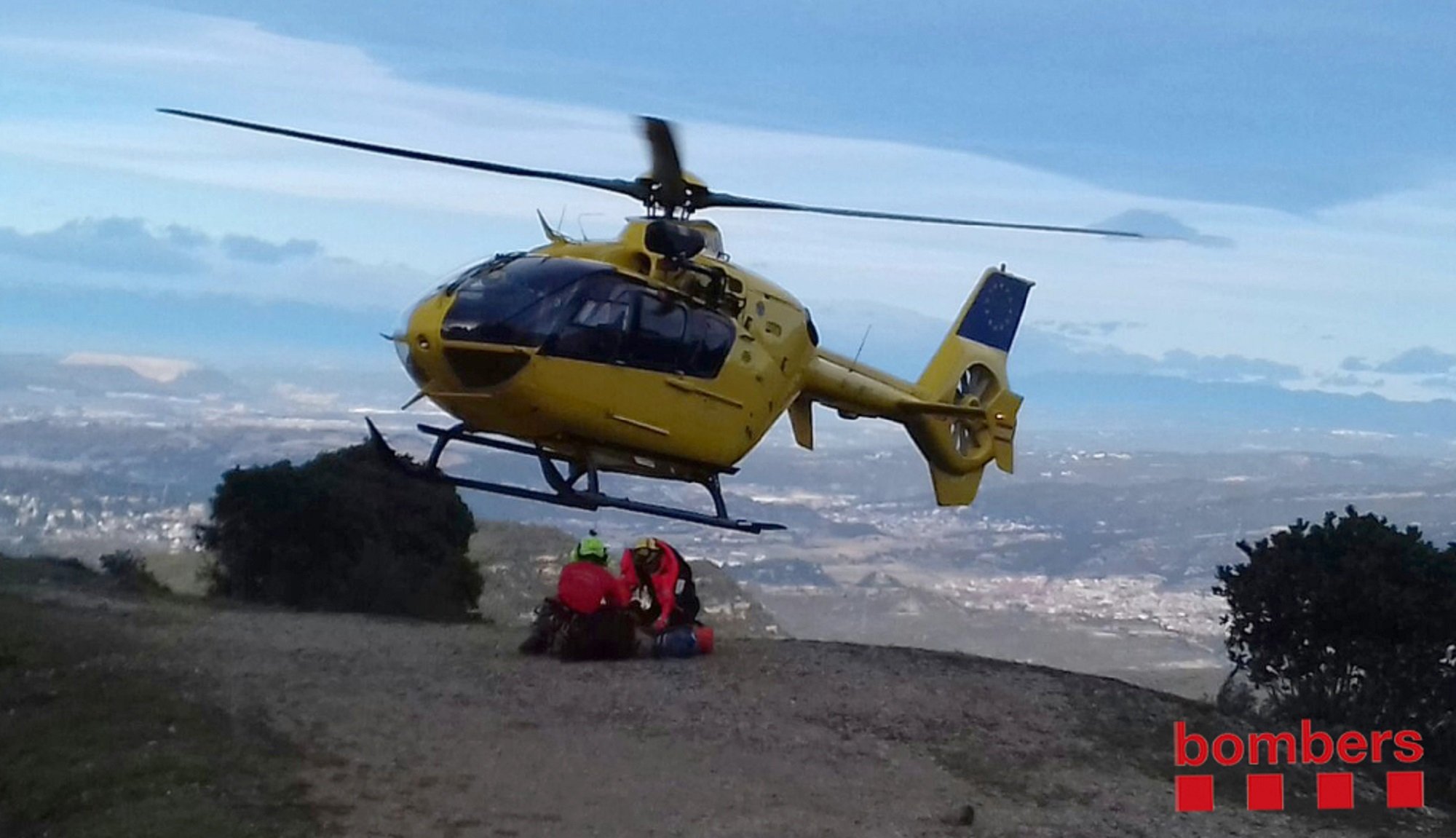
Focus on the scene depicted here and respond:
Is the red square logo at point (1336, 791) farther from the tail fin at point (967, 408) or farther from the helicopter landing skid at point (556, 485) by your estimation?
the tail fin at point (967, 408)

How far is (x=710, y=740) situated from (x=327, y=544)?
12570mm

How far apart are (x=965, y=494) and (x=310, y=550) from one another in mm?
10474

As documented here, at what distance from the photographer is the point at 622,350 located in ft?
47.0

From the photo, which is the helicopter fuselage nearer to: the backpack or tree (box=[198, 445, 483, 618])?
the backpack

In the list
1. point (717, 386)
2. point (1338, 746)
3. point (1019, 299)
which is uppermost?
point (1019, 299)

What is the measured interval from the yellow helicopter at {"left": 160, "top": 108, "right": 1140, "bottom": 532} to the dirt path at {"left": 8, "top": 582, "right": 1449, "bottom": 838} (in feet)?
6.15

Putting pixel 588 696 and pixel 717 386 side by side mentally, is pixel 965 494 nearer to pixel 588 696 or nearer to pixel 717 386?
pixel 717 386

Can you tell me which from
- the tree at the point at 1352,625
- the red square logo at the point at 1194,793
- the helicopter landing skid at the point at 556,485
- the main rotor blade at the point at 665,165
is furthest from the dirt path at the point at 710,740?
the main rotor blade at the point at 665,165

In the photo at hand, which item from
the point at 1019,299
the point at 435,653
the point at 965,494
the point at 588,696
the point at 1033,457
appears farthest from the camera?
the point at 1033,457

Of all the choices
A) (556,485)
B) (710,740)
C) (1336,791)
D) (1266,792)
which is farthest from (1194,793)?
(556,485)

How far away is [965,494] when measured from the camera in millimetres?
19797

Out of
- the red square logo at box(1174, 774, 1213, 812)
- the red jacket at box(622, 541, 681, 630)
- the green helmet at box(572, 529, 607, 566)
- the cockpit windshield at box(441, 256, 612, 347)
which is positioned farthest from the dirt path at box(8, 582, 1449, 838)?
the cockpit windshield at box(441, 256, 612, 347)

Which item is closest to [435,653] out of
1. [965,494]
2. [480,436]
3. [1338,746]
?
[480,436]

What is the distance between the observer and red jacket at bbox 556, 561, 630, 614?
15.9m
